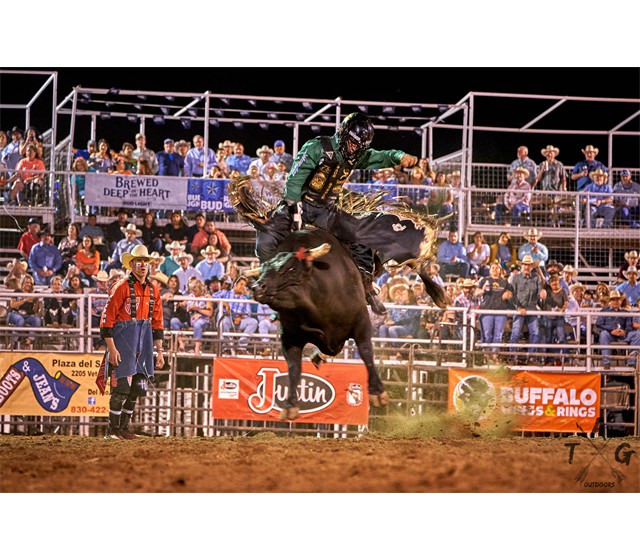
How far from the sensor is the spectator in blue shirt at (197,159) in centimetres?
1402

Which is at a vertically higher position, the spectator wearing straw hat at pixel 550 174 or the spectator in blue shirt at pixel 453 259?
the spectator wearing straw hat at pixel 550 174

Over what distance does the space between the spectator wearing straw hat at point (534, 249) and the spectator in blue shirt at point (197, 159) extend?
4849 mm

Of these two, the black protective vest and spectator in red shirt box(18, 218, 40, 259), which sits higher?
the black protective vest

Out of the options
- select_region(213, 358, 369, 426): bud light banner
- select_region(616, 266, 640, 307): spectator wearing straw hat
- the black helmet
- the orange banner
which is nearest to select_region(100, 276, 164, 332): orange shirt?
select_region(213, 358, 369, 426): bud light banner

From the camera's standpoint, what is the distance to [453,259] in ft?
45.4

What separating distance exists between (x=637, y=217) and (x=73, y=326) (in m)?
8.77

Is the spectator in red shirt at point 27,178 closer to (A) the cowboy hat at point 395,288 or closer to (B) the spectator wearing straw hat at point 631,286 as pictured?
(A) the cowboy hat at point 395,288

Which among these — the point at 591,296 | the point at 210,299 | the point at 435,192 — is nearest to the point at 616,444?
the point at 591,296

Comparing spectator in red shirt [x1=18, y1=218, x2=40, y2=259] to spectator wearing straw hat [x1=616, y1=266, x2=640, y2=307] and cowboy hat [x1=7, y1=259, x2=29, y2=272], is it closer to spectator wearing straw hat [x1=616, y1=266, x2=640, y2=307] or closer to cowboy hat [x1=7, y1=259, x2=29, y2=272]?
cowboy hat [x1=7, y1=259, x2=29, y2=272]

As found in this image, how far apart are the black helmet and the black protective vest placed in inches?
4.3

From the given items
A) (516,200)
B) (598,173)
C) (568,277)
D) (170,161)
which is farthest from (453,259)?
(170,161)

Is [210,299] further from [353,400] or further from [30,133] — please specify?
[30,133]

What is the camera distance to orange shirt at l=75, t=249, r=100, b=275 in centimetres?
1312

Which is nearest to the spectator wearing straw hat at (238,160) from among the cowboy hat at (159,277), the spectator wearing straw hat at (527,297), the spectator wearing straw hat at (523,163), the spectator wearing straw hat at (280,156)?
the spectator wearing straw hat at (280,156)
